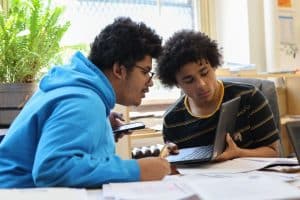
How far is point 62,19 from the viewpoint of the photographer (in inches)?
79.9

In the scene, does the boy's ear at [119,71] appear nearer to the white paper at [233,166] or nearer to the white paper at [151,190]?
the white paper at [233,166]

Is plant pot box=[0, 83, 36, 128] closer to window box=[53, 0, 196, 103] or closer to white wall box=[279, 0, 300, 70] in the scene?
window box=[53, 0, 196, 103]

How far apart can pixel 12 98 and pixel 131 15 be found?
1.32 meters

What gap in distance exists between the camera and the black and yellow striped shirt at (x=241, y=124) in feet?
5.15

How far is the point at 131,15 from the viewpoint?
286 centimetres

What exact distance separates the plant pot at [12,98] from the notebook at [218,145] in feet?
2.62

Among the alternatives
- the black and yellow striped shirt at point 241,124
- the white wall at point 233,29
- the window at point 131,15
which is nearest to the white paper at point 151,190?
the black and yellow striped shirt at point 241,124

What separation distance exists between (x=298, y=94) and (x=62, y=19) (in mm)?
1674

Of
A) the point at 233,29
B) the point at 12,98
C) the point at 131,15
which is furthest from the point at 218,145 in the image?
the point at 233,29

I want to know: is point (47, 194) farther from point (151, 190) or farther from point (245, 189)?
point (245, 189)

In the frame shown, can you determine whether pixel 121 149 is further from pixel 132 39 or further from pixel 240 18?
pixel 240 18

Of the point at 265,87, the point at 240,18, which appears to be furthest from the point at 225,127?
the point at 240,18

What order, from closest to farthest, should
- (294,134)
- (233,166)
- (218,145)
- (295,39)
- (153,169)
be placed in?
(153,169), (294,134), (233,166), (218,145), (295,39)

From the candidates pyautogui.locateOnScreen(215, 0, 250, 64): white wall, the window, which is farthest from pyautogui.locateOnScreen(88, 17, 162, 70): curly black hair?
pyautogui.locateOnScreen(215, 0, 250, 64): white wall
